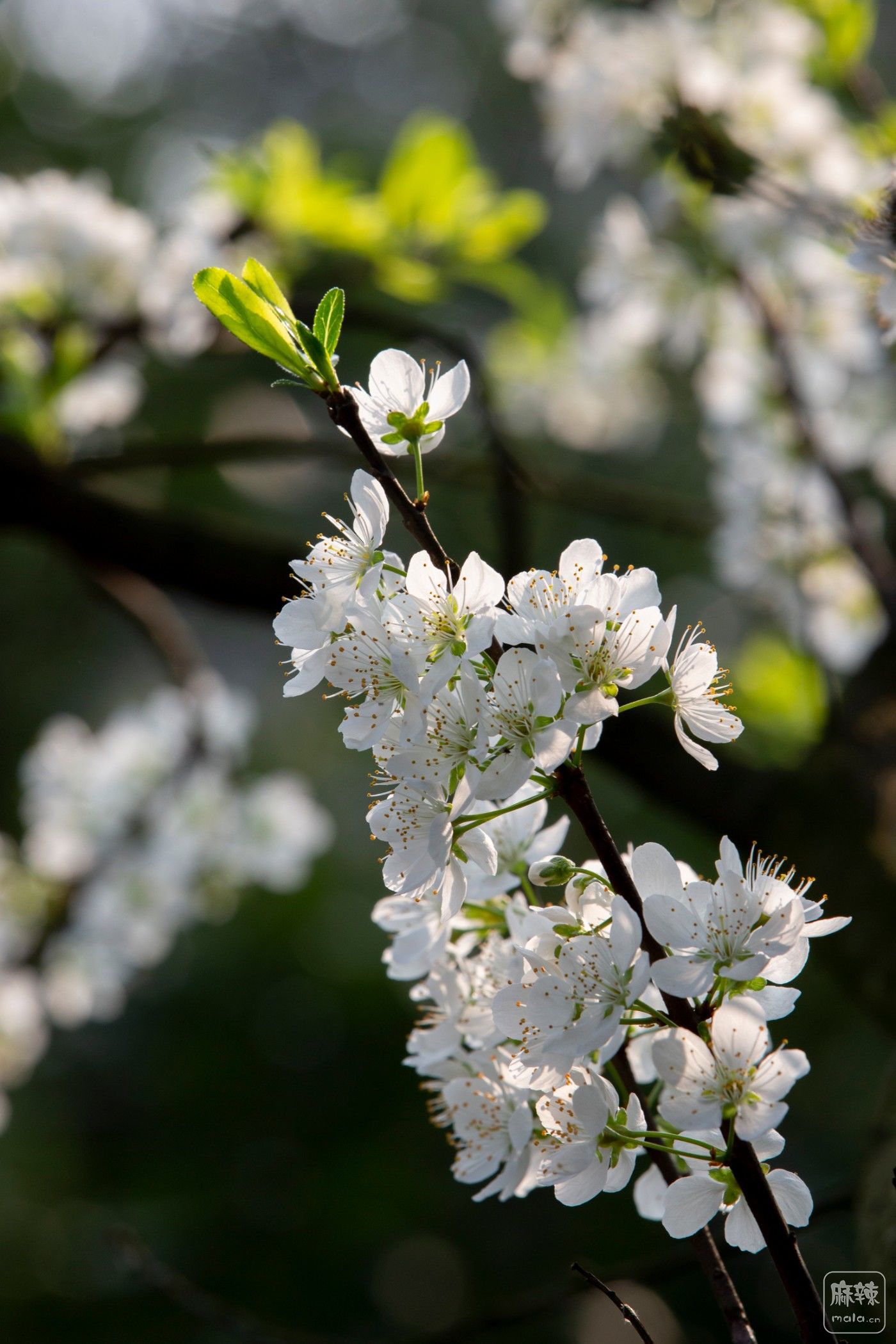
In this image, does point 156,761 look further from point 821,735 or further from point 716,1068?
point 716,1068

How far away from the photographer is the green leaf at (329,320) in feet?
2.30

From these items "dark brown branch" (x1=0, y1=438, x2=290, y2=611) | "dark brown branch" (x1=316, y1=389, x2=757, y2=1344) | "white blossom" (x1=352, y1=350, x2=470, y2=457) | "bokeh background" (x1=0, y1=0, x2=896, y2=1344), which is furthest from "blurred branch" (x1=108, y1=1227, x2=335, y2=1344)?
"bokeh background" (x1=0, y1=0, x2=896, y2=1344)

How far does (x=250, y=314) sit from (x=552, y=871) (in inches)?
16.8

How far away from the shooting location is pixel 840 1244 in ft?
21.6

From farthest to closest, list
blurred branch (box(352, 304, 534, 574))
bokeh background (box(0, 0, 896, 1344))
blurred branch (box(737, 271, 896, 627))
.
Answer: bokeh background (box(0, 0, 896, 1344))
blurred branch (box(737, 271, 896, 627))
blurred branch (box(352, 304, 534, 574))

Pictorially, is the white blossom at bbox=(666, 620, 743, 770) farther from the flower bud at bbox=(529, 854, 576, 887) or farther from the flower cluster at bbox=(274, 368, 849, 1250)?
the flower bud at bbox=(529, 854, 576, 887)

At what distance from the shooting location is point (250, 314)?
0.72 metres

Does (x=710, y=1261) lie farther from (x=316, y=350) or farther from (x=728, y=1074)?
(x=316, y=350)

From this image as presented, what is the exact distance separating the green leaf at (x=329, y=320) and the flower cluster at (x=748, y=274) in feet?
4.55

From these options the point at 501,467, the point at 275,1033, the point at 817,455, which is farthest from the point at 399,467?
the point at 275,1033

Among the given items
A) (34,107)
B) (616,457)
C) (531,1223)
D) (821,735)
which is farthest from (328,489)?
(821,735)

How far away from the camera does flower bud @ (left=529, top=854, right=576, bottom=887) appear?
704 millimetres

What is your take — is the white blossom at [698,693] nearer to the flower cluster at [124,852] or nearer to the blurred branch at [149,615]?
the blurred branch at [149,615]

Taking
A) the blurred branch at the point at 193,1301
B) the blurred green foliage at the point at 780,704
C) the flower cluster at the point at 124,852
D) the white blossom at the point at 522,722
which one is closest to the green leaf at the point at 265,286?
the white blossom at the point at 522,722
